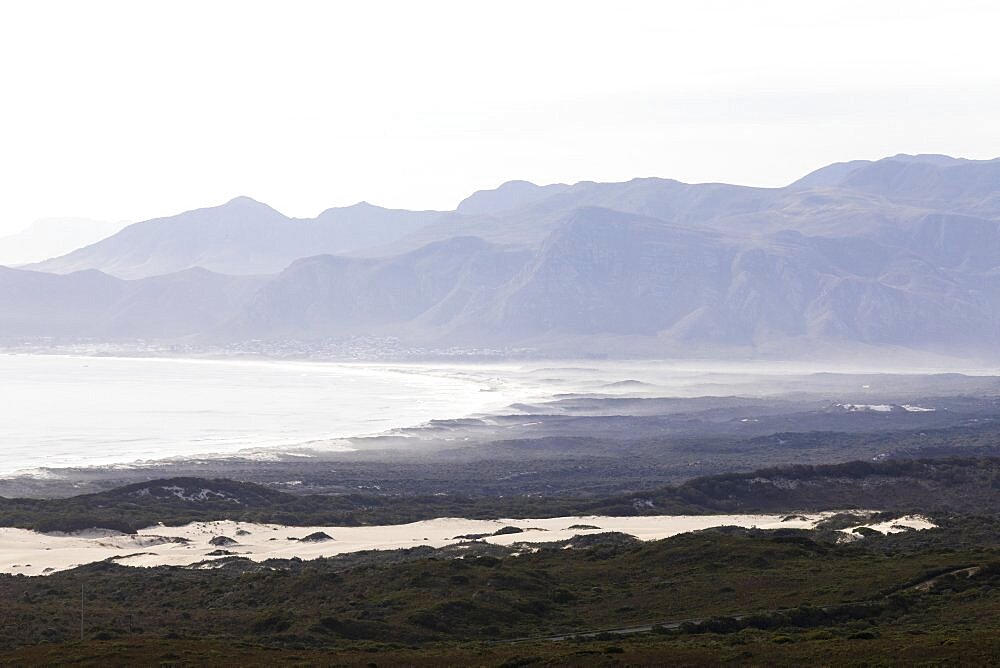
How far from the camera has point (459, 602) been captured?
38.6 meters

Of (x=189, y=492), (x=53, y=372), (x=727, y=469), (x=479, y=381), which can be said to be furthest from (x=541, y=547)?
(x=53, y=372)

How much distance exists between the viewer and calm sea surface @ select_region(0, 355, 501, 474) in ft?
331

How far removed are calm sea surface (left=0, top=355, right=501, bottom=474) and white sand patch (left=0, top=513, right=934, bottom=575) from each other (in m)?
31.2

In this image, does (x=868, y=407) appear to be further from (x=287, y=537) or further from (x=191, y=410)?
(x=287, y=537)

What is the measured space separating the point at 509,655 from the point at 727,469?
6463cm

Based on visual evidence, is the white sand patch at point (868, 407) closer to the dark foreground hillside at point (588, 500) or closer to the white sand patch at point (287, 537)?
the dark foreground hillside at point (588, 500)

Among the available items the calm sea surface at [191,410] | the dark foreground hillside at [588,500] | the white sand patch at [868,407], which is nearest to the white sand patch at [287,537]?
the dark foreground hillside at [588,500]

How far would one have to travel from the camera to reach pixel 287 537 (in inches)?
2347

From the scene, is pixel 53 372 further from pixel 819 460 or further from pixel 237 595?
pixel 237 595

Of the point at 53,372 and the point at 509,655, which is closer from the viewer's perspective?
the point at 509,655

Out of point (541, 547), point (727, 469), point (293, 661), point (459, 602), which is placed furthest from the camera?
point (727, 469)

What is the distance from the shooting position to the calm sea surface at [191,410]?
3971 inches

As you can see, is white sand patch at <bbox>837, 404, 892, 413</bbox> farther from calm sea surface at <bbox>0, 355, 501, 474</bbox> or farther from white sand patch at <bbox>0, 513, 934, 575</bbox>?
white sand patch at <bbox>0, 513, 934, 575</bbox>

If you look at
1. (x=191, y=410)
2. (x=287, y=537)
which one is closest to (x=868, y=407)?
(x=191, y=410)
